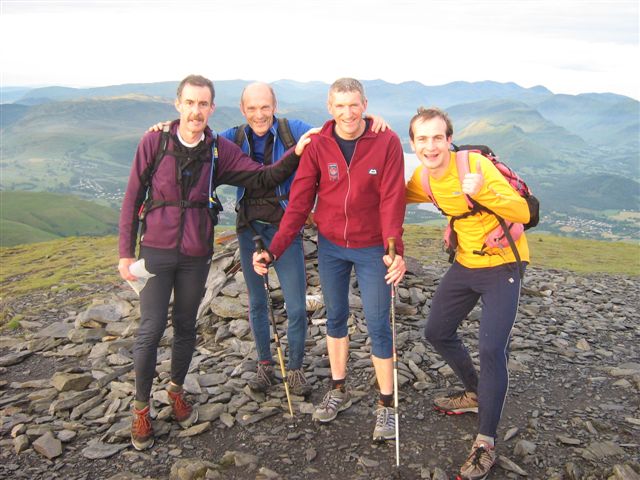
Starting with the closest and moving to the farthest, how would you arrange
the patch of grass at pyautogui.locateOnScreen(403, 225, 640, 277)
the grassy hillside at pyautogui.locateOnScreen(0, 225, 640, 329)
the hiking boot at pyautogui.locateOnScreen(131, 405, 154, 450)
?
the hiking boot at pyautogui.locateOnScreen(131, 405, 154, 450), the grassy hillside at pyautogui.locateOnScreen(0, 225, 640, 329), the patch of grass at pyautogui.locateOnScreen(403, 225, 640, 277)

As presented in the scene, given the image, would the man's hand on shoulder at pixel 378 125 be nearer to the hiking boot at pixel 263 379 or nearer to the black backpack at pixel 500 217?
the black backpack at pixel 500 217

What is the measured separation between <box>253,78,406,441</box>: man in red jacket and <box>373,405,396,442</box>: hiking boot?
0.01 m

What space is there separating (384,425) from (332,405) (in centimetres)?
99

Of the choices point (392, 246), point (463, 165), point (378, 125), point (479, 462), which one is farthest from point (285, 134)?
point (479, 462)

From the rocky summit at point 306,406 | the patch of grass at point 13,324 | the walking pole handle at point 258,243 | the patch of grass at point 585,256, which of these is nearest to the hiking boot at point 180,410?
the rocky summit at point 306,406

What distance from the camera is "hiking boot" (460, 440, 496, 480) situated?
6.41m

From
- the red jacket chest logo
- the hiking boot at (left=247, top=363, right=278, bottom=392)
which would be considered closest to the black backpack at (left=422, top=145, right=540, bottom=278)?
the red jacket chest logo

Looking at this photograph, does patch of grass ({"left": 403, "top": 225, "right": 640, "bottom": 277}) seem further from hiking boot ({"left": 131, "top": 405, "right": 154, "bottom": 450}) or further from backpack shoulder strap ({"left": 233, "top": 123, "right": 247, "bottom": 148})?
hiking boot ({"left": 131, "top": 405, "right": 154, "bottom": 450})

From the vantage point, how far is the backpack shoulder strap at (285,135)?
7.82 m

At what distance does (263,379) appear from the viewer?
8.79 metres

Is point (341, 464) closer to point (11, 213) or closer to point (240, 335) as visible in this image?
point (240, 335)

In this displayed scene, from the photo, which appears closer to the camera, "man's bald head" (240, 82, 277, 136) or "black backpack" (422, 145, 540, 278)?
"black backpack" (422, 145, 540, 278)

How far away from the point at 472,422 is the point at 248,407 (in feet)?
11.8

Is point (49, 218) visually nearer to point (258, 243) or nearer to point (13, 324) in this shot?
point (13, 324)
